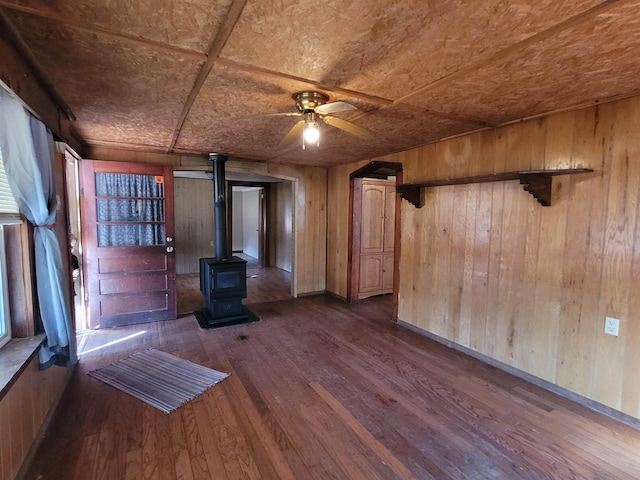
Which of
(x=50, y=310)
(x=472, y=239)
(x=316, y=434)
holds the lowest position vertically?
(x=316, y=434)

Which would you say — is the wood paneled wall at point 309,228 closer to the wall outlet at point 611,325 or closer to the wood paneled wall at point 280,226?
the wood paneled wall at point 280,226

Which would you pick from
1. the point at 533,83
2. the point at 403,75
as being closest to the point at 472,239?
the point at 533,83

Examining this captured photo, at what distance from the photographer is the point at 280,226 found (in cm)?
806

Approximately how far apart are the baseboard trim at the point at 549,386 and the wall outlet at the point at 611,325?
1.83 feet

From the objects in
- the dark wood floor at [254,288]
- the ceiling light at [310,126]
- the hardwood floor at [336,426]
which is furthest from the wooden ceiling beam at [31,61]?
the dark wood floor at [254,288]

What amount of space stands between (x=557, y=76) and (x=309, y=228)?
3976mm

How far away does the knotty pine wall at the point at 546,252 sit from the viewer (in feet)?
7.15

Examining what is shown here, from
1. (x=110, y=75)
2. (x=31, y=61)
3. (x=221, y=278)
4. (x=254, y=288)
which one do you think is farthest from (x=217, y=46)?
(x=254, y=288)

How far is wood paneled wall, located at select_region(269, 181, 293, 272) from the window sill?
18.3 ft

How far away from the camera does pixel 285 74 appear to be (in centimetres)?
179

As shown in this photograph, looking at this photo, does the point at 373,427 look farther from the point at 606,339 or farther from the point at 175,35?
the point at 175,35

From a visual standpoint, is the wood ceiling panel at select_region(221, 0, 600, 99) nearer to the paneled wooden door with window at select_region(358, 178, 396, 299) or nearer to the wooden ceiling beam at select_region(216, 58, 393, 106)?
the wooden ceiling beam at select_region(216, 58, 393, 106)

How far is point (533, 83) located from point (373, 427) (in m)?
2.45

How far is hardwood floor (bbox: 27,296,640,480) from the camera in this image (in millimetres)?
1771
